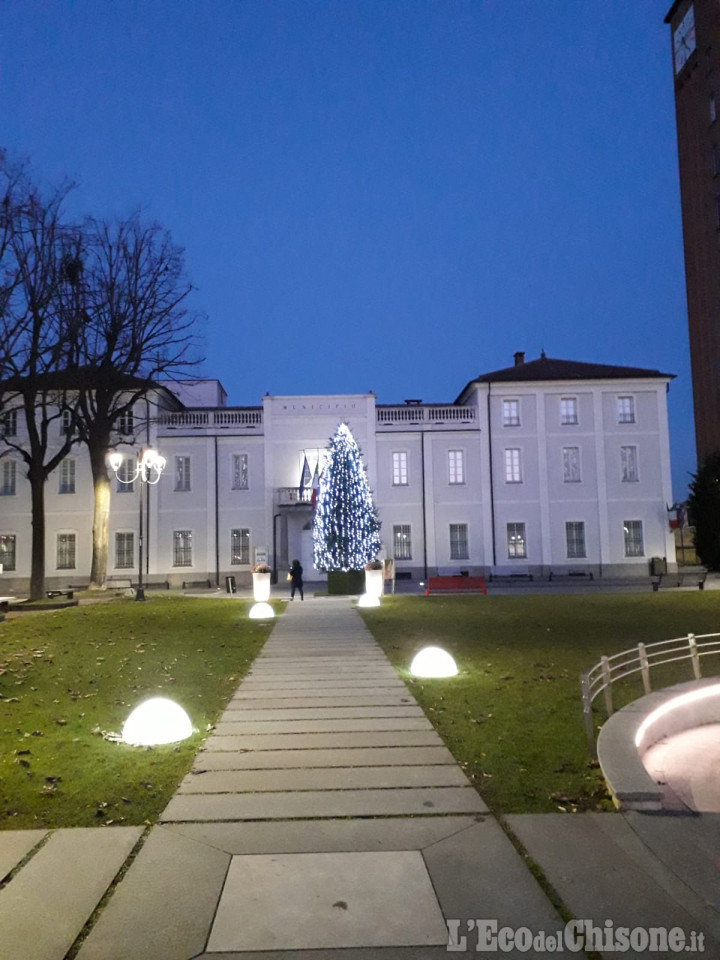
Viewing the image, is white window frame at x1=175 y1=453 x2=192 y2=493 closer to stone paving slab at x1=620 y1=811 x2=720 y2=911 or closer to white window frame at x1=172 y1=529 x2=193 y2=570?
white window frame at x1=172 y1=529 x2=193 y2=570

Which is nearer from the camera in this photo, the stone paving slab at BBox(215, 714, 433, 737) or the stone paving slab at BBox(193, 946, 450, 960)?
the stone paving slab at BBox(193, 946, 450, 960)

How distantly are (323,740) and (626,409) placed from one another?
124ft

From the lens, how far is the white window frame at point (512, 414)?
40.7 metres

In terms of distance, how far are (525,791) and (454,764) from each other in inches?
34.2

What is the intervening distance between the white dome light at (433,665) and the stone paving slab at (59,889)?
239 inches

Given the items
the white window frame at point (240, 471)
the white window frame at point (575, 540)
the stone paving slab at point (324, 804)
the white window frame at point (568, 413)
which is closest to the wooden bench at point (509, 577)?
the white window frame at point (575, 540)

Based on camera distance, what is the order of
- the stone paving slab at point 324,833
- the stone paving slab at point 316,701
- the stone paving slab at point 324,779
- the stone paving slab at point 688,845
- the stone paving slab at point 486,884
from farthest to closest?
the stone paving slab at point 316,701, the stone paving slab at point 324,779, the stone paving slab at point 324,833, the stone paving slab at point 688,845, the stone paving slab at point 486,884

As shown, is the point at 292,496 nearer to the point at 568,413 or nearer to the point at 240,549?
the point at 240,549

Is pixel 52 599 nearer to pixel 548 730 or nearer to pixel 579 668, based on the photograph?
pixel 579 668

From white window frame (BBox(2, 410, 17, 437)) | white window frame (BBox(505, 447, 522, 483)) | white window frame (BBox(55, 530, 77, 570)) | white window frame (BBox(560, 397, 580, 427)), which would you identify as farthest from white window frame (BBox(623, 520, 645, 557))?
white window frame (BBox(2, 410, 17, 437))

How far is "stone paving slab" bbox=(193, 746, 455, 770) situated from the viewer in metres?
6.20

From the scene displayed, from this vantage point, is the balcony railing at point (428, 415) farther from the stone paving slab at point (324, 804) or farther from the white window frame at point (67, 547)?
the stone paving slab at point (324, 804)

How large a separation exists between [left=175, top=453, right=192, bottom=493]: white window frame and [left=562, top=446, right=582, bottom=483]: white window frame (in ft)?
70.6

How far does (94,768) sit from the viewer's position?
19.9ft
